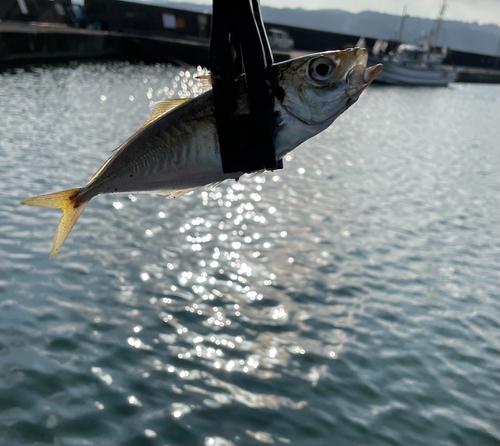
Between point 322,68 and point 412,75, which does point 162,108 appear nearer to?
point 322,68

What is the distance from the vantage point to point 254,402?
31.0ft

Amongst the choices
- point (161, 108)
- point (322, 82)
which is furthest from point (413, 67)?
point (322, 82)

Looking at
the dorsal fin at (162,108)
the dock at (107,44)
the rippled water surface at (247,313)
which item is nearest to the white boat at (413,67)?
the dock at (107,44)

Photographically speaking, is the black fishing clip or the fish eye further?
the fish eye

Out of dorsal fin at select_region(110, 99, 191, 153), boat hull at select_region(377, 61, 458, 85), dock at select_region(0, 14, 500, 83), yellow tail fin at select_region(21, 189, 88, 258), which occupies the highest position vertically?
dorsal fin at select_region(110, 99, 191, 153)

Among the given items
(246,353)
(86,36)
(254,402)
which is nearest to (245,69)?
(254,402)

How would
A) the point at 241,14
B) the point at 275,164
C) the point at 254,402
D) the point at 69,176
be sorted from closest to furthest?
the point at 241,14, the point at 275,164, the point at 254,402, the point at 69,176

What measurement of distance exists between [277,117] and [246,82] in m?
0.16

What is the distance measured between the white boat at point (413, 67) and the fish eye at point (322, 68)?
70859 millimetres

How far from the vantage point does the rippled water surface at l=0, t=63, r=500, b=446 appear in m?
9.00

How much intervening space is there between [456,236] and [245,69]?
18251 millimetres

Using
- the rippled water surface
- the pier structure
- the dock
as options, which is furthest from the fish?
the pier structure

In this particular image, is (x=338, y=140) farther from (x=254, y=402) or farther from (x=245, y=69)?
(x=245, y=69)

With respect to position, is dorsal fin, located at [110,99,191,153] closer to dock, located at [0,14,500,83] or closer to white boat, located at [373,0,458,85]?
dock, located at [0,14,500,83]
